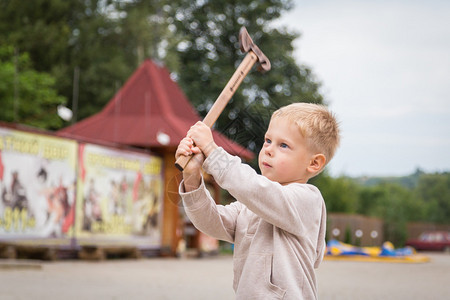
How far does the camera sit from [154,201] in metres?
19.5

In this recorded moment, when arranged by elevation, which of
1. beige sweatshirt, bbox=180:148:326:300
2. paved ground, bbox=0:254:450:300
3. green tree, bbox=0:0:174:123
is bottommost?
paved ground, bbox=0:254:450:300

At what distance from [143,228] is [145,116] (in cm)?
348

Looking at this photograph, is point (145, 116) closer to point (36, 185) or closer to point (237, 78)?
point (36, 185)

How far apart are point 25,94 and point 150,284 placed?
20562 millimetres

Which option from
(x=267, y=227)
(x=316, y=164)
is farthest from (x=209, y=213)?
(x=316, y=164)

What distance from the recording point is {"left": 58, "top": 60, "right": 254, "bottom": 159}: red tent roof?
1959 cm

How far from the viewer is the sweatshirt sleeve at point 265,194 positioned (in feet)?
8.17

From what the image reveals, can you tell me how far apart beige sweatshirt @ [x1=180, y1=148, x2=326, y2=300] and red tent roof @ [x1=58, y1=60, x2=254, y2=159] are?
16.3 meters

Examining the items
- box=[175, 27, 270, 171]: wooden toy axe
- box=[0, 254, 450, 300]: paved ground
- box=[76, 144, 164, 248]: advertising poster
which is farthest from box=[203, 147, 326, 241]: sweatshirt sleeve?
box=[76, 144, 164, 248]: advertising poster

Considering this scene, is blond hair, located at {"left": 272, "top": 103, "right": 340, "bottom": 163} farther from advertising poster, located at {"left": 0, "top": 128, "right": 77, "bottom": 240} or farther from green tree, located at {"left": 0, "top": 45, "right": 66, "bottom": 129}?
green tree, located at {"left": 0, "top": 45, "right": 66, "bottom": 129}

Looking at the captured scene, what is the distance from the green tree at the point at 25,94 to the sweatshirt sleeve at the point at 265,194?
25.8 metres

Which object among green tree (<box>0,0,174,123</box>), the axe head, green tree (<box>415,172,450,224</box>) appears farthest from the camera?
Result: green tree (<box>415,172,450,224</box>)

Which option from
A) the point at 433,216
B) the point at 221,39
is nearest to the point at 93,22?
the point at 221,39

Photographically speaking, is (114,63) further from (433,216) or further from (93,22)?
(433,216)
